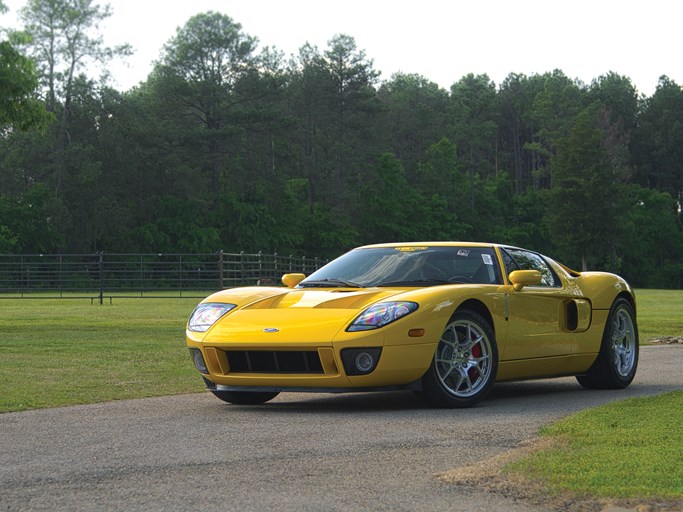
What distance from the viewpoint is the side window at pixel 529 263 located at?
984cm

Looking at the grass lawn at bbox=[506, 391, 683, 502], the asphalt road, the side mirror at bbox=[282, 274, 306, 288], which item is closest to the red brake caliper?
the asphalt road

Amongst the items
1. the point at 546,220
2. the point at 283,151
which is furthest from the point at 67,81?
the point at 546,220

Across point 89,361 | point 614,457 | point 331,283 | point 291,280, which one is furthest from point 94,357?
point 614,457

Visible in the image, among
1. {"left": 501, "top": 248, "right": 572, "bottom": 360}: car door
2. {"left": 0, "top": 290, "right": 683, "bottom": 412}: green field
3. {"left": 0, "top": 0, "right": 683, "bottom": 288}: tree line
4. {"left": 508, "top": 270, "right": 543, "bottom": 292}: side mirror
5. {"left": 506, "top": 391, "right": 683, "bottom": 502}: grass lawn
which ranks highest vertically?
{"left": 0, "top": 0, "right": 683, "bottom": 288}: tree line

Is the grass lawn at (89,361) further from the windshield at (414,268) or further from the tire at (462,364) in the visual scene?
the tire at (462,364)

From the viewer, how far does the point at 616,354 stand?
10.5 metres

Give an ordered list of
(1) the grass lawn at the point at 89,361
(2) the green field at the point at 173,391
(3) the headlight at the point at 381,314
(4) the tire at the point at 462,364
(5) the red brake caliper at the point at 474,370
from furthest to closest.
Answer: (1) the grass lawn at the point at 89,361 → (5) the red brake caliper at the point at 474,370 → (4) the tire at the point at 462,364 → (3) the headlight at the point at 381,314 → (2) the green field at the point at 173,391

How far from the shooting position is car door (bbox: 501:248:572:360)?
9.30 metres

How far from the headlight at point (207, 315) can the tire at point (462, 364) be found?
1.67 meters

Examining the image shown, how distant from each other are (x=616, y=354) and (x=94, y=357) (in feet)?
21.3

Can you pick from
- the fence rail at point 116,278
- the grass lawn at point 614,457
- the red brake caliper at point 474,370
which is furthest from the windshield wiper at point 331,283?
the fence rail at point 116,278

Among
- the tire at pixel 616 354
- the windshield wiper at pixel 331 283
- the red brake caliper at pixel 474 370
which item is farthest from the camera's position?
the tire at pixel 616 354

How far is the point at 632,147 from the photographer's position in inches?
5032

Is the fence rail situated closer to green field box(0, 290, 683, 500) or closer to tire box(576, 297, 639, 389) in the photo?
green field box(0, 290, 683, 500)
